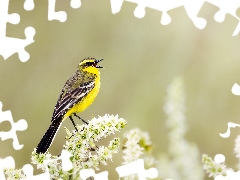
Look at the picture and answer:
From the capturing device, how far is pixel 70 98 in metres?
1.91

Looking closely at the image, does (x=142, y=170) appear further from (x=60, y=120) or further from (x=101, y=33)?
(x=101, y=33)

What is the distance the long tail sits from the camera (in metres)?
1.33

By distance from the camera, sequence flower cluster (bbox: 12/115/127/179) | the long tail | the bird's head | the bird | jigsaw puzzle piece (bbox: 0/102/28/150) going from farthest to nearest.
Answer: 1. the bird's head
2. the bird
3. jigsaw puzzle piece (bbox: 0/102/28/150)
4. the long tail
5. flower cluster (bbox: 12/115/127/179)

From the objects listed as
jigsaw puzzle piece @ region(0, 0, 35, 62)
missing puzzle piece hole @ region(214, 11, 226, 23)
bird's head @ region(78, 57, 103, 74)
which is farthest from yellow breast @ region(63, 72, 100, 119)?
missing puzzle piece hole @ region(214, 11, 226, 23)

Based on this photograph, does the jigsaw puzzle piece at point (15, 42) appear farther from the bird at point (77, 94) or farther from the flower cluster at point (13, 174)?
the flower cluster at point (13, 174)

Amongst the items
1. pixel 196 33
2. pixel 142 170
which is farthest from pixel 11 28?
pixel 142 170

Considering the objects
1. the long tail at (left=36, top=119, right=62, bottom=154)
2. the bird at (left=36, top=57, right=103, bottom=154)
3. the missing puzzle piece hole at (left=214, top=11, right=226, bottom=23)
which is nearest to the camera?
the long tail at (left=36, top=119, right=62, bottom=154)

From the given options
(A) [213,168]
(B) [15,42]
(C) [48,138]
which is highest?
(B) [15,42]

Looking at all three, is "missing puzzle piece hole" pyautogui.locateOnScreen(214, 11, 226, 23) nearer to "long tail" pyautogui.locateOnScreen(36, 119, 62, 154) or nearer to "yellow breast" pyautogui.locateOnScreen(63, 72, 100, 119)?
"yellow breast" pyautogui.locateOnScreen(63, 72, 100, 119)

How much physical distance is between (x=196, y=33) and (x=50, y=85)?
112 centimetres

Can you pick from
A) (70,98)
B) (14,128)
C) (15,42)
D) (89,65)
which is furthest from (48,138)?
(89,65)

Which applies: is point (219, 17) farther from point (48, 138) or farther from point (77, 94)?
point (48, 138)


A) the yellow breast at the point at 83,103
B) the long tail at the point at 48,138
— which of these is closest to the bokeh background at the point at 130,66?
the yellow breast at the point at 83,103

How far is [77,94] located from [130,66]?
1539 millimetres
